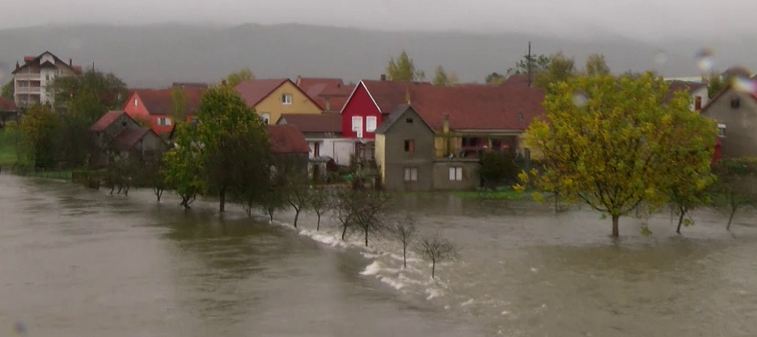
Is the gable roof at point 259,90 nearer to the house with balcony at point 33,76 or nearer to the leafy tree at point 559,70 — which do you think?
the leafy tree at point 559,70

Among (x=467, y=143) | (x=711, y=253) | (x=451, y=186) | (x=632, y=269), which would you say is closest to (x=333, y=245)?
(x=632, y=269)

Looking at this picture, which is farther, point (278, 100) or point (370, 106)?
point (278, 100)

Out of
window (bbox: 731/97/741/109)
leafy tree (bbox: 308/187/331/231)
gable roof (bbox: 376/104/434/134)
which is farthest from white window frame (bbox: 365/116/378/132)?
window (bbox: 731/97/741/109)

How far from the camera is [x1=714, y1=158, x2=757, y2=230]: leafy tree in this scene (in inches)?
1368

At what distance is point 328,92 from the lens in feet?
248

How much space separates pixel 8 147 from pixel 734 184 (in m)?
55.5

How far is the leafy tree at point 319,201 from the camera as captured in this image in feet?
101

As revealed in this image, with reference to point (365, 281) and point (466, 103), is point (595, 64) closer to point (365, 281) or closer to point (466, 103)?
point (466, 103)

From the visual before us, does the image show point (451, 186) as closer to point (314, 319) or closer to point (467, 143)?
point (467, 143)

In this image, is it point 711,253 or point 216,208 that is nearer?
point 711,253

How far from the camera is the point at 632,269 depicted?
2358 cm

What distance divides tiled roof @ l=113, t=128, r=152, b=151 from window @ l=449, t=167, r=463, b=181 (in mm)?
20840

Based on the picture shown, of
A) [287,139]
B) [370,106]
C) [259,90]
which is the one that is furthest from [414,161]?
[259,90]

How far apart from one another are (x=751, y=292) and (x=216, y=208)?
22252mm
